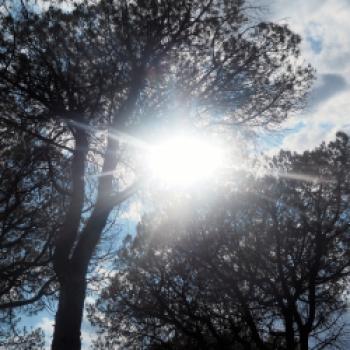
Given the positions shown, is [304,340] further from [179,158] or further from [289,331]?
[179,158]

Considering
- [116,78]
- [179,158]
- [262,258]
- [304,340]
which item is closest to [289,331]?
[304,340]

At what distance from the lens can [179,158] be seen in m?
9.83

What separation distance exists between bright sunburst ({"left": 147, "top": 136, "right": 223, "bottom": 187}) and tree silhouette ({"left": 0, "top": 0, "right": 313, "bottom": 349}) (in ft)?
1.75

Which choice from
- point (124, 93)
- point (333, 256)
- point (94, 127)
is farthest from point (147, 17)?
point (333, 256)

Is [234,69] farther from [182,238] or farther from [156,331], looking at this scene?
[156,331]

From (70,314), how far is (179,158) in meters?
4.58

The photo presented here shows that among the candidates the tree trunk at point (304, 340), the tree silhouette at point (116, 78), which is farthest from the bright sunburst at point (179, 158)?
the tree trunk at point (304, 340)

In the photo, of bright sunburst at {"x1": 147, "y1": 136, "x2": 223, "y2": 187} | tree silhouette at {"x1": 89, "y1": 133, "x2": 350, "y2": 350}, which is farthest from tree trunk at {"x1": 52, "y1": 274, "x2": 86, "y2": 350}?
tree silhouette at {"x1": 89, "y1": 133, "x2": 350, "y2": 350}

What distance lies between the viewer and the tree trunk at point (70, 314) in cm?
639

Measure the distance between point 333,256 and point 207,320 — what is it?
4522mm

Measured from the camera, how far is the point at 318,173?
1212 cm

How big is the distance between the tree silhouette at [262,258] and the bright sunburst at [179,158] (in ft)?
7.26

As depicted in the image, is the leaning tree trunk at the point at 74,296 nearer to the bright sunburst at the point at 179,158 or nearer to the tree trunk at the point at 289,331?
the bright sunburst at the point at 179,158

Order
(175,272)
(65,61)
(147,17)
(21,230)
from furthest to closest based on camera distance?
(175,272), (21,230), (147,17), (65,61)
